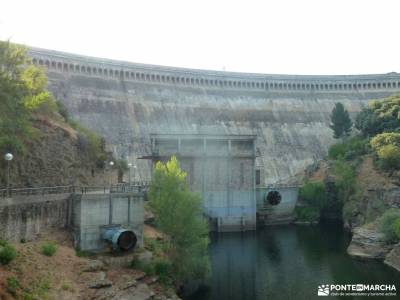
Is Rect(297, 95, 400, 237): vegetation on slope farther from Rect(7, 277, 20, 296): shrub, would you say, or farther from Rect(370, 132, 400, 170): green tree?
Rect(7, 277, 20, 296): shrub

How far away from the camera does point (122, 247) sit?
2831 centimetres

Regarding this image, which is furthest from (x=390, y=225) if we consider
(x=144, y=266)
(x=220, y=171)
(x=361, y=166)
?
(x=144, y=266)

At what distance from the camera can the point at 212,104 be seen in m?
82.1

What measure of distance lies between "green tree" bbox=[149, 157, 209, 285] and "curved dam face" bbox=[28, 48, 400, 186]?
90.8 feet

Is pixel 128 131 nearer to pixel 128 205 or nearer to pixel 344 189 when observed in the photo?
pixel 344 189

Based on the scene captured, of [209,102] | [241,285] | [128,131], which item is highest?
[209,102]

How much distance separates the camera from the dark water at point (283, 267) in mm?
31906

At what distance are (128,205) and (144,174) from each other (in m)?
33.8

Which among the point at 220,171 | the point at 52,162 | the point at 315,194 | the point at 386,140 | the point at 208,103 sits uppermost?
the point at 208,103

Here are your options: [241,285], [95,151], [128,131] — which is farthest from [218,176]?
[241,285]

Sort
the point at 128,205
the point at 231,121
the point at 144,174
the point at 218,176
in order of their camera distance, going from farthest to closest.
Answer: the point at 231,121
the point at 144,174
the point at 218,176
the point at 128,205

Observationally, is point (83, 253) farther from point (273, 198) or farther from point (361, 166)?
point (361, 166)

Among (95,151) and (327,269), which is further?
(95,151)

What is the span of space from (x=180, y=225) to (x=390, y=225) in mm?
22394
